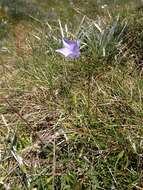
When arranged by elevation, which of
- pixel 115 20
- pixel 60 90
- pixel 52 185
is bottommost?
pixel 52 185

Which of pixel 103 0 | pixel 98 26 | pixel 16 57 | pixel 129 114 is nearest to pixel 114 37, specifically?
pixel 98 26

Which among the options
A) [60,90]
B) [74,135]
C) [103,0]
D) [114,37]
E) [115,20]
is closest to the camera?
[74,135]

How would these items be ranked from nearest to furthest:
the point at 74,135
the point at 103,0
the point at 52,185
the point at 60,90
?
the point at 52,185
the point at 74,135
the point at 60,90
the point at 103,0

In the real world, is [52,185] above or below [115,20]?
below

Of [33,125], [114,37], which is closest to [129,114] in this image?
[33,125]

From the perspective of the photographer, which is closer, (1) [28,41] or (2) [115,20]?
(2) [115,20]

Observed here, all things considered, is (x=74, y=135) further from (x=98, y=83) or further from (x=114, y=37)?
(x=114, y=37)

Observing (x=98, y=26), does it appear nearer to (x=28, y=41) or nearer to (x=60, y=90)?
(x=28, y=41)
